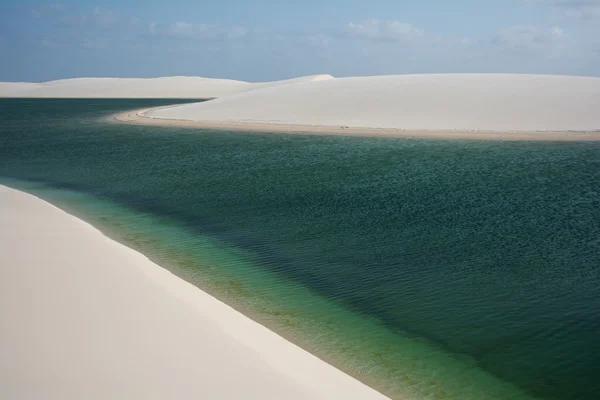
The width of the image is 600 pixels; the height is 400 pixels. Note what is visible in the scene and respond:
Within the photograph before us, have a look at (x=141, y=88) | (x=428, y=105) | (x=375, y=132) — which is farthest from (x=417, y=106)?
(x=141, y=88)

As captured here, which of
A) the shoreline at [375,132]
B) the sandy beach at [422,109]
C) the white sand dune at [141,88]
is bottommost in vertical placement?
the shoreline at [375,132]

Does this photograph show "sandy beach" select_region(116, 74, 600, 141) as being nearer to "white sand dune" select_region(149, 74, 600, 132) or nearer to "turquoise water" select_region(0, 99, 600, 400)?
"white sand dune" select_region(149, 74, 600, 132)

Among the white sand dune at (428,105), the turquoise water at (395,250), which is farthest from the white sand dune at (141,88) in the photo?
the turquoise water at (395,250)

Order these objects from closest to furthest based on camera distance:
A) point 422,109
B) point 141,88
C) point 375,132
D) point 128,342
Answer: point 128,342 → point 375,132 → point 422,109 → point 141,88

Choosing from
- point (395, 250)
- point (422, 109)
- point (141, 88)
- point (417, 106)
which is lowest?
point (395, 250)

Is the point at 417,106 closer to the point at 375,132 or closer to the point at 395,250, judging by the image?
the point at 375,132

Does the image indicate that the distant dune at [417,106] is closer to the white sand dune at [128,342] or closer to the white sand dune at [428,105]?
the white sand dune at [428,105]
